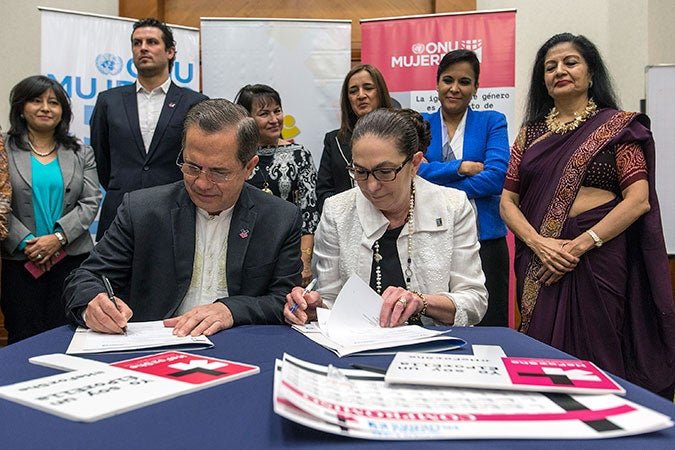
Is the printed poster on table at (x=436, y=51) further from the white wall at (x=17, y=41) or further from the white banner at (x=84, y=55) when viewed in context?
the white wall at (x=17, y=41)

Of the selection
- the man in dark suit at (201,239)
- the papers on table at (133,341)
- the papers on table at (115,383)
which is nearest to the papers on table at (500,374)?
the papers on table at (115,383)

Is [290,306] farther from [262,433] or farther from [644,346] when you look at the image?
[644,346]

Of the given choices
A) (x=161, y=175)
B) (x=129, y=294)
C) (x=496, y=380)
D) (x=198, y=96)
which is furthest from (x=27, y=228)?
(x=496, y=380)

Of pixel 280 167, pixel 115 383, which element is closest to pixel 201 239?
pixel 115 383

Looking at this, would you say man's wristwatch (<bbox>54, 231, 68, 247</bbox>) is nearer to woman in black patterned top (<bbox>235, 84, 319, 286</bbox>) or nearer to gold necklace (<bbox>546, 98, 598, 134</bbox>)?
woman in black patterned top (<bbox>235, 84, 319, 286</bbox>)

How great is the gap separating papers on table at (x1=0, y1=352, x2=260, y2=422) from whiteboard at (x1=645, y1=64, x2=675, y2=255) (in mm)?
4179

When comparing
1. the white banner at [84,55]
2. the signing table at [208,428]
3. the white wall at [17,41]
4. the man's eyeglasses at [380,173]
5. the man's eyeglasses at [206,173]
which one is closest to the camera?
the signing table at [208,428]

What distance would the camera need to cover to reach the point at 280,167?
10.2ft

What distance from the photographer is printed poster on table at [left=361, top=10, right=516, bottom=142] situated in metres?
4.41

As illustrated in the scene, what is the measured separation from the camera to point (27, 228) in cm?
327

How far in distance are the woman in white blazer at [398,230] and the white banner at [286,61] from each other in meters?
2.53

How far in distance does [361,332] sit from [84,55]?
12.4ft

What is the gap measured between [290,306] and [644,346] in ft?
5.24

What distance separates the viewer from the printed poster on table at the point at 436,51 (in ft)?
14.5
